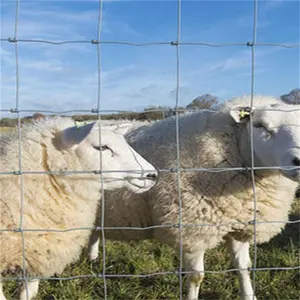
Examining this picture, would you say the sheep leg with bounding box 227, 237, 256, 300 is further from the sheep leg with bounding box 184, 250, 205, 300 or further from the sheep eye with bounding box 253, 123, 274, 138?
the sheep eye with bounding box 253, 123, 274, 138

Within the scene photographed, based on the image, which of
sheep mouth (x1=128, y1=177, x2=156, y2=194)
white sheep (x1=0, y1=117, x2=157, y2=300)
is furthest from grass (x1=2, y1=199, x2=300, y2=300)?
sheep mouth (x1=128, y1=177, x2=156, y2=194)

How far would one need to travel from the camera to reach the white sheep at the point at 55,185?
2.86m

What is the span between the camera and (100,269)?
14.9ft

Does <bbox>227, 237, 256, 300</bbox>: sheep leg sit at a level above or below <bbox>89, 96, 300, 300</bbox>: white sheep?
below

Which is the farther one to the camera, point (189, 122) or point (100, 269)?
point (100, 269)

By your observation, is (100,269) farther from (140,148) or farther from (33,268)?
(33,268)

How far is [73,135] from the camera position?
303 centimetres

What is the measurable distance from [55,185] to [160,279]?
1601mm

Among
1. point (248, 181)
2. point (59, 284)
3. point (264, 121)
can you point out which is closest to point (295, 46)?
point (264, 121)

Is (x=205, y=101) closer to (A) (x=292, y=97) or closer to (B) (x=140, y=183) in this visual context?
(A) (x=292, y=97)

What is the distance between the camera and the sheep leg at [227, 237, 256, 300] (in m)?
3.87

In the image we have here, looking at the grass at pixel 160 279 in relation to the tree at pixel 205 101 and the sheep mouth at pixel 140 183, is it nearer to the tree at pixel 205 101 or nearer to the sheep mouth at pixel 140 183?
the sheep mouth at pixel 140 183

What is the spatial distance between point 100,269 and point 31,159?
1.89 metres

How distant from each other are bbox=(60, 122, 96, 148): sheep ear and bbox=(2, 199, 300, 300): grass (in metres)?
1.40
